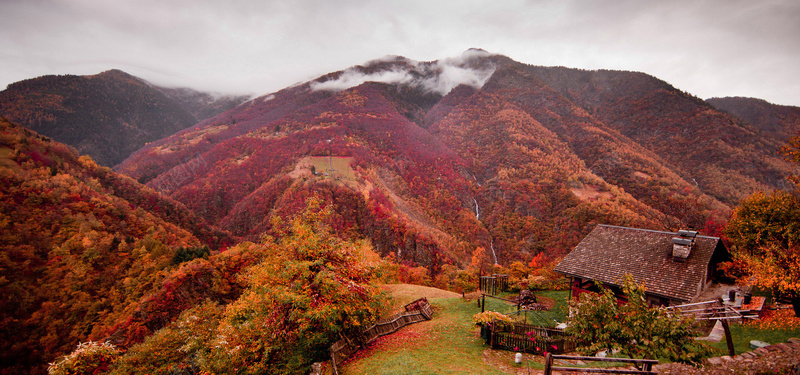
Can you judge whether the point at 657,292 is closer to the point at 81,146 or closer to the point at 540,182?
the point at 540,182

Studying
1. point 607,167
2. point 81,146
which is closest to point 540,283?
point 607,167

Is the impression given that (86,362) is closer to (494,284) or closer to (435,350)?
(435,350)

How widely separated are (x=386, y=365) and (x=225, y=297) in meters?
24.5

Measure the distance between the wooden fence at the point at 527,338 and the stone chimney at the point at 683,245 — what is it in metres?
12.1

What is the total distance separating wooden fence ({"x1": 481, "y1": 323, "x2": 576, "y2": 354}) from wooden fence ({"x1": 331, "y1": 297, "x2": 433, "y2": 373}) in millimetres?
6202

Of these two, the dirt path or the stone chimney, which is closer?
the dirt path

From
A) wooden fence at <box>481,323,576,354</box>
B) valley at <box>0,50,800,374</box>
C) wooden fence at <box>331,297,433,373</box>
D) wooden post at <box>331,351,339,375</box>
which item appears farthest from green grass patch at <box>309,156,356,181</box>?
wooden fence at <box>481,323,576,354</box>

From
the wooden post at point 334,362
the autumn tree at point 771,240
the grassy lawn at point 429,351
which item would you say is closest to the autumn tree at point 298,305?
the wooden post at point 334,362

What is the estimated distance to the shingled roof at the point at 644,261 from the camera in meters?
18.1

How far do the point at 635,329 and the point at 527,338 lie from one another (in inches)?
284

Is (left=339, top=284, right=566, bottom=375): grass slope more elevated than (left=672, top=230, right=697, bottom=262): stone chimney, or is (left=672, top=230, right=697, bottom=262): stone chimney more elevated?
(left=672, top=230, right=697, bottom=262): stone chimney

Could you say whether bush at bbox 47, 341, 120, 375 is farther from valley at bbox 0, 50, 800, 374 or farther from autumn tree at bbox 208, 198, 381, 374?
autumn tree at bbox 208, 198, 381, 374

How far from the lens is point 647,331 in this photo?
7.96m

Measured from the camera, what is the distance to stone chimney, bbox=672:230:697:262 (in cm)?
1922
